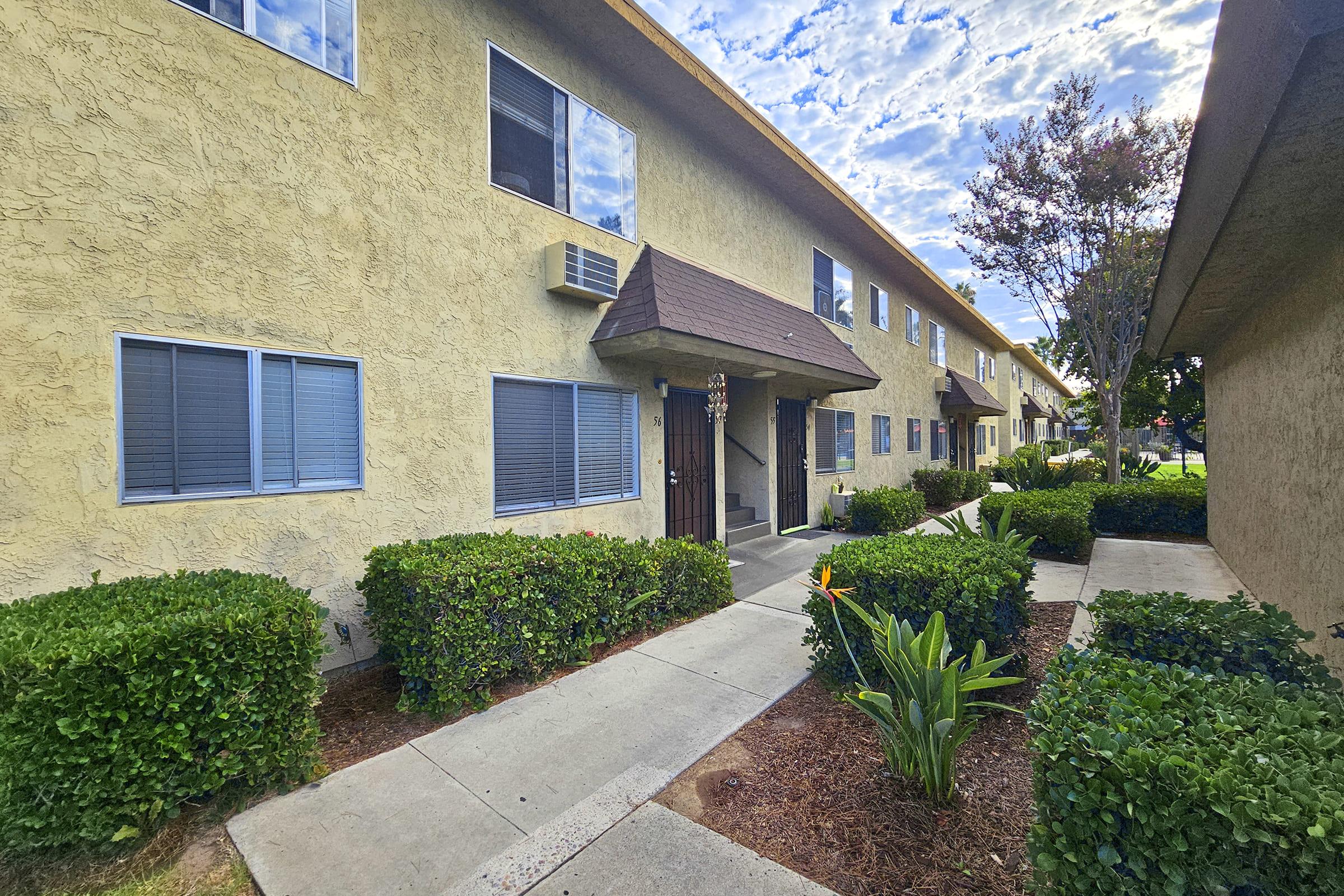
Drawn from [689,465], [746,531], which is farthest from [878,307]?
[689,465]

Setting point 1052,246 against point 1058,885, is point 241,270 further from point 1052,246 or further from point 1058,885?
point 1052,246

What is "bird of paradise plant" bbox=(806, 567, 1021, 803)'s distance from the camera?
8.56 feet

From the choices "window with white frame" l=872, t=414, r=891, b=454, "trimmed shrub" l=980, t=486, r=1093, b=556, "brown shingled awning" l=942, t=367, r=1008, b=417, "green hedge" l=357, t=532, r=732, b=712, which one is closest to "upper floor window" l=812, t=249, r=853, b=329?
"window with white frame" l=872, t=414, r=891, b=454

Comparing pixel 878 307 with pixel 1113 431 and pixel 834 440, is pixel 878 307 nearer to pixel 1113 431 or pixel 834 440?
pixel 834 440

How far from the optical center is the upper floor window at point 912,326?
53.2ft

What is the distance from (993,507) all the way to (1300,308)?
18.3ft

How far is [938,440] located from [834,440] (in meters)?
8.24

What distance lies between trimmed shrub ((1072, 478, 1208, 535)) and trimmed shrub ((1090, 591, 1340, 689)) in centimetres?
853

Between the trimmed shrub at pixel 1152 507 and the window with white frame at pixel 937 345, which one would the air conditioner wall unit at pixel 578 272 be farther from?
the window with white frame at pixel 937 345

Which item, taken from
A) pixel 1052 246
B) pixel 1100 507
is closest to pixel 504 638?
pixel 1100 507

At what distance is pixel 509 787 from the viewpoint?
119 inches

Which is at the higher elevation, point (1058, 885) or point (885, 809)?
point (1058, 885)

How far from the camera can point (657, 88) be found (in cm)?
740

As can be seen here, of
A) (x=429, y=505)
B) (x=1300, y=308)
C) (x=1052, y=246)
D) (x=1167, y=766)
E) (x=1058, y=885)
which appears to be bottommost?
(x=1058, y=885)
